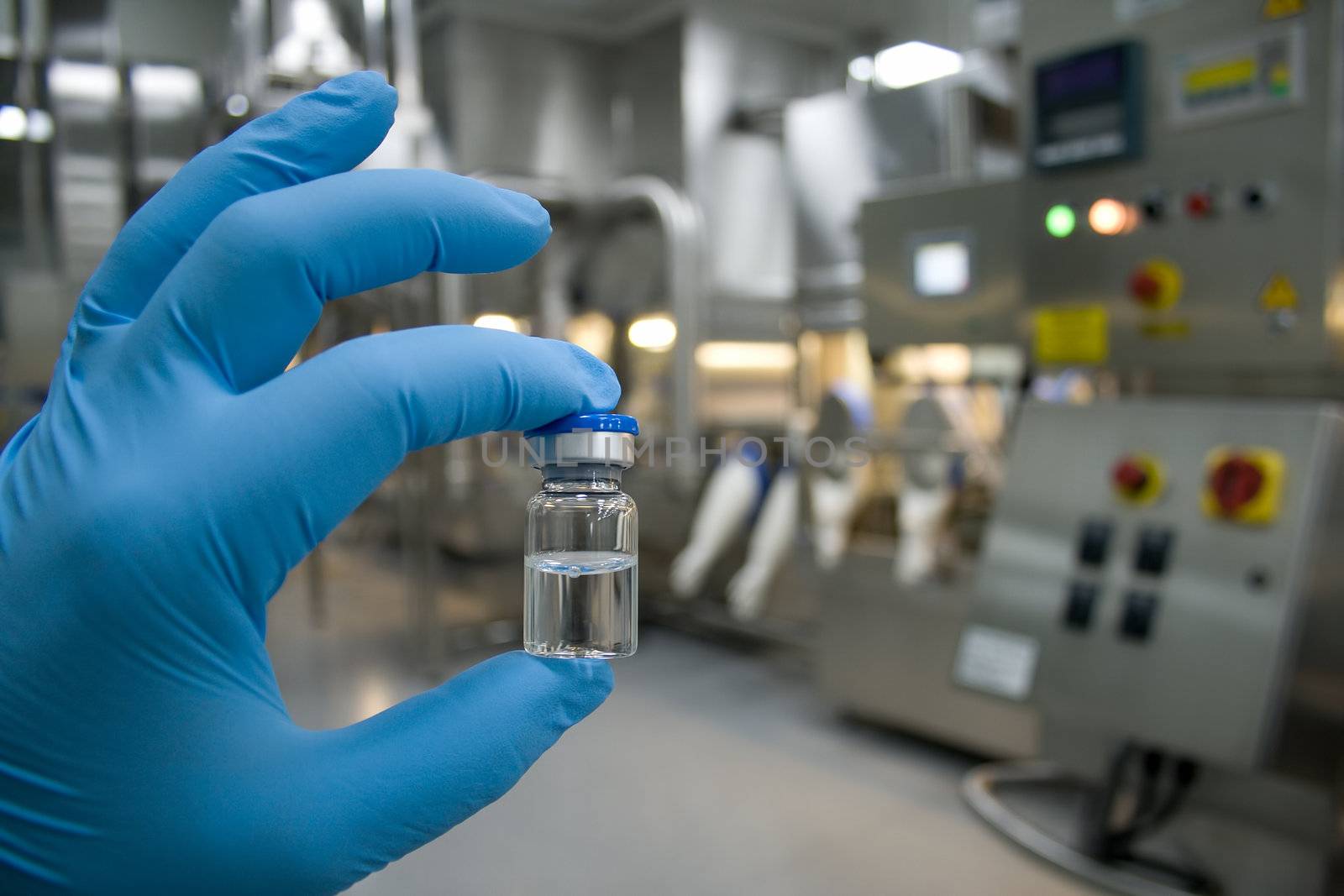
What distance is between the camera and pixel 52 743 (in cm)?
39

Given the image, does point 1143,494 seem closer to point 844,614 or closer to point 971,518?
point 971,518

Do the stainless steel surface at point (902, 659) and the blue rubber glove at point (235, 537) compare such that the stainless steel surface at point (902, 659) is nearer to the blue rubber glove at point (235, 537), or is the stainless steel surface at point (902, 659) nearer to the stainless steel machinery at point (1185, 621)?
the stainless steel machinery at point (1185, 621)

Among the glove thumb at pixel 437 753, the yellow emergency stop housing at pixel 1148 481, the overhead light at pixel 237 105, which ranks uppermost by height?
the overhead light at pixel 237 105

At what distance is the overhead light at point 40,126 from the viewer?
1.05m

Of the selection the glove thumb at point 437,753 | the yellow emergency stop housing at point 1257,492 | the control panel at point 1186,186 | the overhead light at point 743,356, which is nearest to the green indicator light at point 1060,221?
the control panel at point 1186,186

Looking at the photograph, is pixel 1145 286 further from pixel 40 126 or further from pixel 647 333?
pixel 40 126

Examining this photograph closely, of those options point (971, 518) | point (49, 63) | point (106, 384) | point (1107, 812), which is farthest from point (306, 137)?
point (971, 518)

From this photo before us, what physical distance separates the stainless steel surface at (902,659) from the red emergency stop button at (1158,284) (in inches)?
27.7

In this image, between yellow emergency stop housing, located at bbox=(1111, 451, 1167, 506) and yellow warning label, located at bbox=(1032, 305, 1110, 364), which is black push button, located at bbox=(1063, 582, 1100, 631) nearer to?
yellow emergency stop housing, located at bbox=(1111, 451, 1167, 506)

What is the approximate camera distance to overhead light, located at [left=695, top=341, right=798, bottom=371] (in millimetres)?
2809

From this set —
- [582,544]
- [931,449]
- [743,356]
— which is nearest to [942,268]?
[931,449]

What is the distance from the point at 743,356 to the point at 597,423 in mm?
2472

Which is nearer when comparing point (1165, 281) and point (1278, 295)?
point (1278, 295)

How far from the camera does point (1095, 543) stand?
4.55 ft
